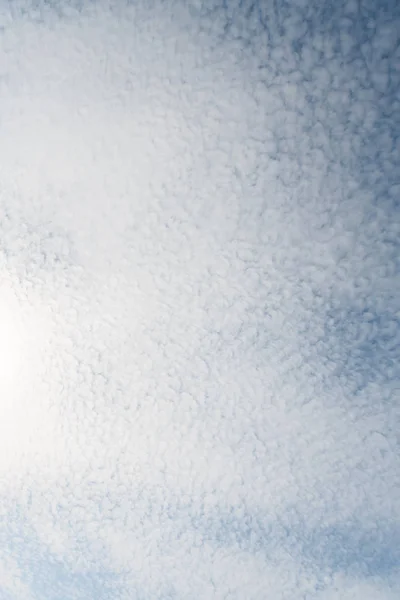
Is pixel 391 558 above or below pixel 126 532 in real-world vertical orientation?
above

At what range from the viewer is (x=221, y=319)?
2.72 ft

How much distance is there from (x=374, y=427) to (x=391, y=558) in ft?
1.50

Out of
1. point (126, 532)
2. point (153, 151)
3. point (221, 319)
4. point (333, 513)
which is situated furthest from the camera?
point (126, 532)

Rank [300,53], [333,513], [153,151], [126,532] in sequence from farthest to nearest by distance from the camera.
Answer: [126,532] < [333,513] < [153,151] < [300,53]

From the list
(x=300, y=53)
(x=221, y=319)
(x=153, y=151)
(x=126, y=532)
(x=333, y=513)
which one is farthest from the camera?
(x=126, y=532)

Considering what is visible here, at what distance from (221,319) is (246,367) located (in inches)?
5.0

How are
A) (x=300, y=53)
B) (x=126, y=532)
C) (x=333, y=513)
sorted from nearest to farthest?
(x=300, y=53)
(x=333, y=513)
(x=126, y=532)

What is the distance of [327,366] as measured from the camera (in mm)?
837

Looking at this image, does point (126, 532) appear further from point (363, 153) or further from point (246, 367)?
point (363, 153)

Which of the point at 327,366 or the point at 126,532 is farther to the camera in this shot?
the point at 126,532

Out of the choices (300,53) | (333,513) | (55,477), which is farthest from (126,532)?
(300,53)

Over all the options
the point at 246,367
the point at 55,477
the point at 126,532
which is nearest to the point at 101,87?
the point at 246,367

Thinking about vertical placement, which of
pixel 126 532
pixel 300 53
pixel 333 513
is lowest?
pixel 126 532

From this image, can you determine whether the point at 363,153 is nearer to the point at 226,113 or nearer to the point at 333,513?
→ the point at 226,113
